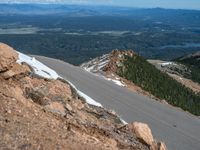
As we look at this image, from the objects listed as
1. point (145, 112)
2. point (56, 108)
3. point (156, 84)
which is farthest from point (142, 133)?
point (156, 84)

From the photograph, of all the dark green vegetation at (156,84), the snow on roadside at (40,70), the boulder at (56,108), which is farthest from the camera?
the dark green vegetation at (156,84)

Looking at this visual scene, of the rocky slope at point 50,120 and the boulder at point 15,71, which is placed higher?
the boulder at point 15,71

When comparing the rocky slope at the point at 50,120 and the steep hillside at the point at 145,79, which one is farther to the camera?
the steep hillside at the point at 145,79

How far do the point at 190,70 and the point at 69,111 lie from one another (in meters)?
71.2

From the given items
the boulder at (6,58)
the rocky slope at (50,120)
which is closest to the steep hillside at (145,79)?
the rocky slope at (50,120)

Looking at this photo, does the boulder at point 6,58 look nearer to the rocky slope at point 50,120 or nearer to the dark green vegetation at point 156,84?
the rocky slope at point 50,120

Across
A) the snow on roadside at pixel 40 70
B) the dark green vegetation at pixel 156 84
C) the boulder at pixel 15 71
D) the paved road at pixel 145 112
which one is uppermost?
the boulder at pixel 15 71

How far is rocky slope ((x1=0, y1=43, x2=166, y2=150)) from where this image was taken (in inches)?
447

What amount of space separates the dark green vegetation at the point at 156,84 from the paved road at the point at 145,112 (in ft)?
26.3

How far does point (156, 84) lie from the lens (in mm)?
43594

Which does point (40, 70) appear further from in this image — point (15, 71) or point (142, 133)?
point (142, 133)

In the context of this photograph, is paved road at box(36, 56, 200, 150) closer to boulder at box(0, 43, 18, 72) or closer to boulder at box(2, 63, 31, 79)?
boulder at box(2, 63, 31, 79)

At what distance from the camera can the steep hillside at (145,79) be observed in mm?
39125

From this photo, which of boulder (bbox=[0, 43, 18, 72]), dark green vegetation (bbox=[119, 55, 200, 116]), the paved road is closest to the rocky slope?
boulder (bbox=[0, 43, 18, 72])
